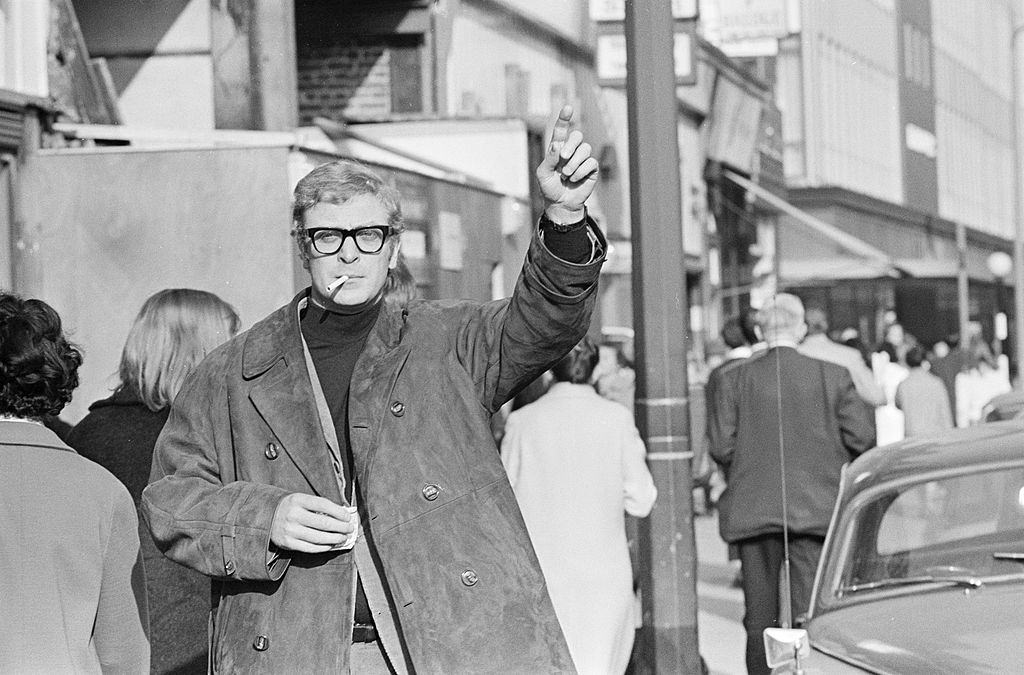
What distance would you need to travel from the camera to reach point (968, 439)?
532cm

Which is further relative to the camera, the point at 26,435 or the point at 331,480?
the point at 26,435

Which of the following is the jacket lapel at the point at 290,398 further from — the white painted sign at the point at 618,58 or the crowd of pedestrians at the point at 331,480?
the white painted sign at the point at 618,58

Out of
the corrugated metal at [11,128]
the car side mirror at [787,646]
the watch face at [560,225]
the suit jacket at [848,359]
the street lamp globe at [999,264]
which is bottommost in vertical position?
the car side mirror at [787,646]

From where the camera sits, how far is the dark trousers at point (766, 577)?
23.9 feet

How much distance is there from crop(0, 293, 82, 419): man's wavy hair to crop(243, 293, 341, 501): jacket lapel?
379mm

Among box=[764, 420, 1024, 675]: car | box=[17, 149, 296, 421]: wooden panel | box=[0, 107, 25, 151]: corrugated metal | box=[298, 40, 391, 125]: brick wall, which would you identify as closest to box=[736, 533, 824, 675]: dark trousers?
box=[764, 420, 1024, 675]: car

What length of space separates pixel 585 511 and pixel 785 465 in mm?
1182

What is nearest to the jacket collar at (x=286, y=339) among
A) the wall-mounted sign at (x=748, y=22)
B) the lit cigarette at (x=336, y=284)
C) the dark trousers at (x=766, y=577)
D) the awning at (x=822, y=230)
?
the lit cigarette at (x=336, y=284)

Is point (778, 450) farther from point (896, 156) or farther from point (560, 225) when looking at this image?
point (896, 156)

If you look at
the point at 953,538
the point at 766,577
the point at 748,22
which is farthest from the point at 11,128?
the point at 748,22

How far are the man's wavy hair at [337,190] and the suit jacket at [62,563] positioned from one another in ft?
1.96

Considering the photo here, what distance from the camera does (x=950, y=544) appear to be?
5.19 meters

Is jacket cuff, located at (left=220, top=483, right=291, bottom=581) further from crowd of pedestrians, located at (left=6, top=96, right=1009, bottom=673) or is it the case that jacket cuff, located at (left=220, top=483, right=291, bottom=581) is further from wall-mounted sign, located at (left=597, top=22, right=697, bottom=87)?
wall-mounted sign, located at (left=597, top=22, right=697, bottom=87)

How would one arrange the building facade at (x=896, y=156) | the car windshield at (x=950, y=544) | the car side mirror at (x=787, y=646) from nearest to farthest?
the car side mirror at (x=787, y=646) < the car windshield at (x=950, y=544) < the building facade at (x=896, y=156)
